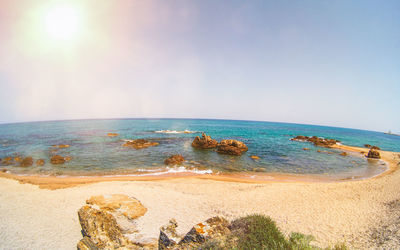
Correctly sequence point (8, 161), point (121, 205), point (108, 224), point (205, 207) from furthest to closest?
point (8, 161), point (205, 207), point (121, 205), point (108, 224)

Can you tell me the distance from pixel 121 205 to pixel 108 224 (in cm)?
180

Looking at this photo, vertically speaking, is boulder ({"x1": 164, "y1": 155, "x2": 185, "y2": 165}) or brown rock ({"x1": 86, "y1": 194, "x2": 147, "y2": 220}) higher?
brown rock ({"x1": 86, "y1": 194, "x2": 147, "y2": 220})

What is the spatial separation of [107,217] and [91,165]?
16276 millimetres

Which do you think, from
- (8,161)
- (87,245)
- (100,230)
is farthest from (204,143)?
(8,161)

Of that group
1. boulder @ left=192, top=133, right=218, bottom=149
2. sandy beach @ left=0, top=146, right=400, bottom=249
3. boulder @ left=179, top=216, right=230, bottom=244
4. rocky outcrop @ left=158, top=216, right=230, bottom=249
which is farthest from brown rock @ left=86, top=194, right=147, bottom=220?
boulder @ left=192, top=133, right=218, bottom=149

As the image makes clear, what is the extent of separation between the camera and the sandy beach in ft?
22.8

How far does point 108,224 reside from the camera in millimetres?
6590

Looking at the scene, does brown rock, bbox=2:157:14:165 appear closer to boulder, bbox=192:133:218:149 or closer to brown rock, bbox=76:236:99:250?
brown rock, bbox=76:236:99:250

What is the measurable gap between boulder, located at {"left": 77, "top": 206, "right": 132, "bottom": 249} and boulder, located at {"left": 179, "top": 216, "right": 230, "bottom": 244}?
2.82 m

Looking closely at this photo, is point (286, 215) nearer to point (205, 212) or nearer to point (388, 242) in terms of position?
point (388, 242)

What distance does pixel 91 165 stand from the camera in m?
19.5

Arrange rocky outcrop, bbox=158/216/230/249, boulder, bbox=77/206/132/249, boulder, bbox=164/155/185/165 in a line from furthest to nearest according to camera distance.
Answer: boulder, bbox=164/155/185/165 → boulder, bbox=77/206/132/249 → rocky outcrop, bbox=158/216/230/249

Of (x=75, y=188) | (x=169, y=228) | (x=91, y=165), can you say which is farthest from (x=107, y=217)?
(x=91, y=165)

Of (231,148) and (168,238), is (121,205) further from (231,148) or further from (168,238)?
(231,148)
